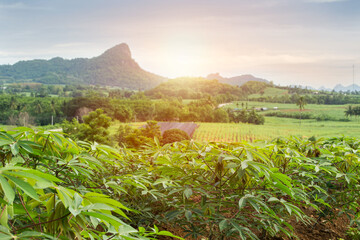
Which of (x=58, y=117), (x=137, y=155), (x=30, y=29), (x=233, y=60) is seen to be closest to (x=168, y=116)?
(x=58, y=117)

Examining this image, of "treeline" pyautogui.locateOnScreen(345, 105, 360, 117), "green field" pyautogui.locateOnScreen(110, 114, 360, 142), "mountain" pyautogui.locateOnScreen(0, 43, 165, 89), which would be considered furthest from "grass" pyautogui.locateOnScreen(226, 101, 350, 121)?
"mountain" pyautogui.locateOnScreen(0, 43, 165, 89)

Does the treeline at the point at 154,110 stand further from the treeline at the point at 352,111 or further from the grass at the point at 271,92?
the treeline at the point at 352,111

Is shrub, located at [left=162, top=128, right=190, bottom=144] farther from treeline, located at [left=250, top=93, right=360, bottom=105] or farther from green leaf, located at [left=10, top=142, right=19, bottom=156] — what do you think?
treeline, located at [left=250, top=93, right=360, bottom=105]

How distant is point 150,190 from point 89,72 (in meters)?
62.5

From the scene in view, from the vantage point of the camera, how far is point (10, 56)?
2554 inches

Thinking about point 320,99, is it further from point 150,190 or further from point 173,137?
point 150,190

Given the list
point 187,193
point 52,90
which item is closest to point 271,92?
point 187,193

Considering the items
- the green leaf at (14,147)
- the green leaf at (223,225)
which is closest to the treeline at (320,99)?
the green leaf at (223,225)

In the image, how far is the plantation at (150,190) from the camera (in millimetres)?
480

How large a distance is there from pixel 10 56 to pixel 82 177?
260 ft

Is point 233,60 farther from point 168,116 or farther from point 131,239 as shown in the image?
point 131,239

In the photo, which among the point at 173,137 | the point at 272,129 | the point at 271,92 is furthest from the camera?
the point at 271,92

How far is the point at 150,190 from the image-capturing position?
1032 millimetres

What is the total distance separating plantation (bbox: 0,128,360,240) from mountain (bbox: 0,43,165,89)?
52.7 meters
